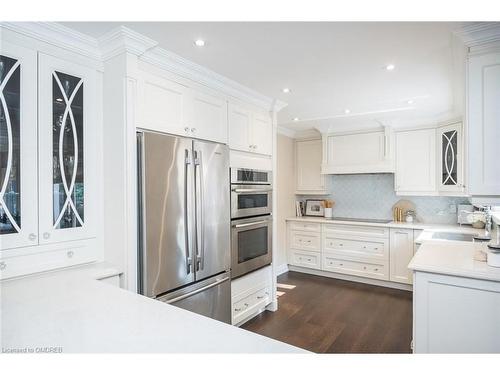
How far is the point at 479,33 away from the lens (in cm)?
174

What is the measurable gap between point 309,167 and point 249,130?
231 cm

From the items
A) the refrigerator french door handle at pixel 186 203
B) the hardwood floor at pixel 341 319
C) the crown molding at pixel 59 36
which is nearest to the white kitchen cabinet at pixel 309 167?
the hardwood floor at pixel 341 319

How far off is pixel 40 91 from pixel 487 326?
294 centimetres

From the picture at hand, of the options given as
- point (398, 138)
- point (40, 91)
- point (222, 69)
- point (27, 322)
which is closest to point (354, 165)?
point (398, 138)

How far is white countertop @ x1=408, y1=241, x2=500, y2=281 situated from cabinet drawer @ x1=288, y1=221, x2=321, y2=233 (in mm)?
2063

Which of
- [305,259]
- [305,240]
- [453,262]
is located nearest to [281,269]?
[305,259]

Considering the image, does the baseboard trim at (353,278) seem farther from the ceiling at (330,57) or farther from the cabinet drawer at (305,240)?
the ceiling at (330,57)

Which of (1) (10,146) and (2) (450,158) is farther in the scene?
(2) (450,158)

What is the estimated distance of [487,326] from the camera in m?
1.76

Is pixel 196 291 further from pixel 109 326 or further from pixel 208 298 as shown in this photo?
pixel 109 326

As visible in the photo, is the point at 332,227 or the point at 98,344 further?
the point at 332,227

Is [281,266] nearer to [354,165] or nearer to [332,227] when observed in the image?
[332,227]

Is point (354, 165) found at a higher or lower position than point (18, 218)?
higher
